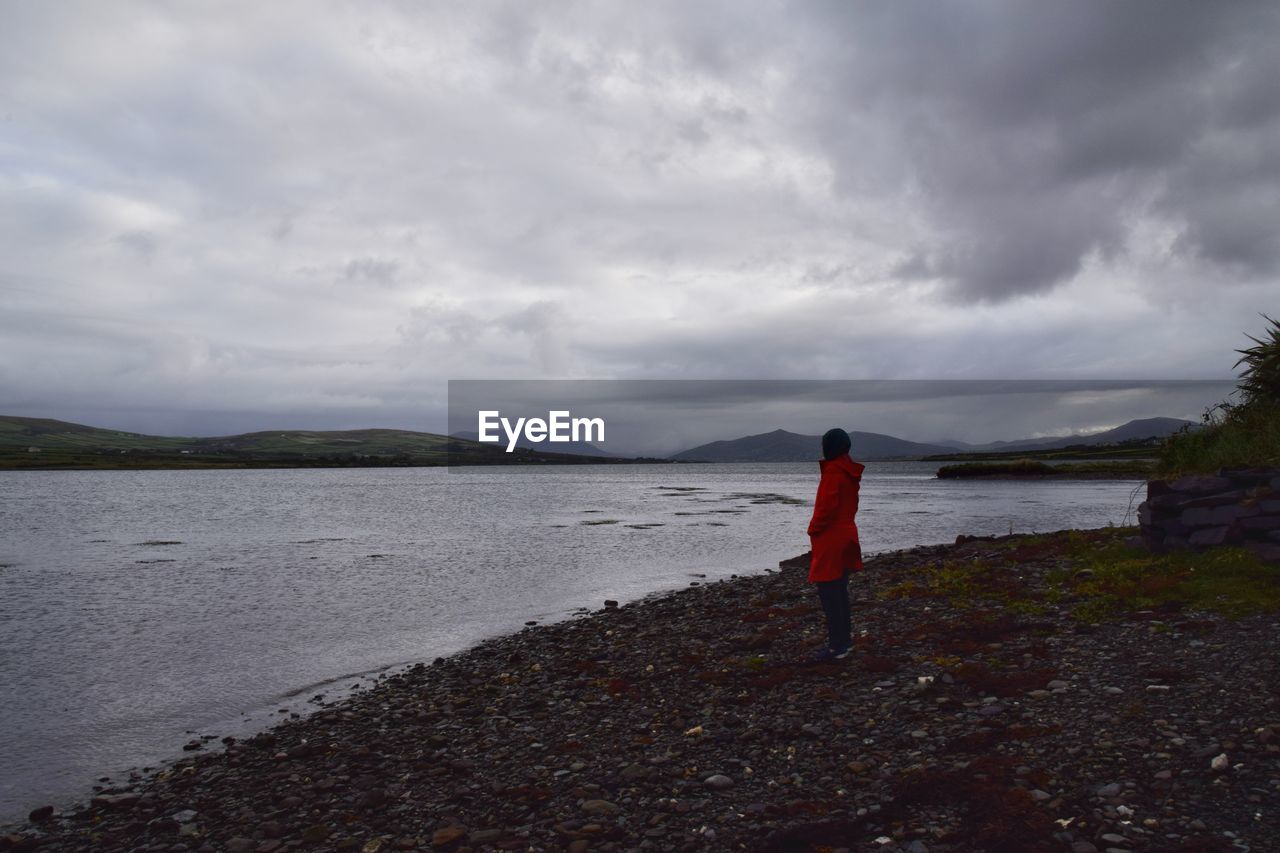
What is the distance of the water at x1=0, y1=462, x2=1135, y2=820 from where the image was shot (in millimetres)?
14922

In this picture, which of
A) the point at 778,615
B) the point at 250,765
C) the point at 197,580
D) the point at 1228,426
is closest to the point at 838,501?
the point at 778,615

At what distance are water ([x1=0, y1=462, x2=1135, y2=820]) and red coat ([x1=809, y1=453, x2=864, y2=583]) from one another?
1044 cm

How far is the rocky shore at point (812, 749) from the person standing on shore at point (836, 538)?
0.67 meters

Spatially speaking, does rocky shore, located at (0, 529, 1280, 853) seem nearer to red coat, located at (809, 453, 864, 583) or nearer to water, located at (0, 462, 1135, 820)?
→ red coat, located at (809, 453, 864, 583)

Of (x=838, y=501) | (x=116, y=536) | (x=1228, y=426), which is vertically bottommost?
(x=116, y=536)

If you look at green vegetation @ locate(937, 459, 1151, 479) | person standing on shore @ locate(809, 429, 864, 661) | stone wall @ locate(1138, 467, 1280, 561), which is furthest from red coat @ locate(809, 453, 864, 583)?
green vegetation @ locate(937, 459, 1151, 479)

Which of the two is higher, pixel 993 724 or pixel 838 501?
pixel 838 501

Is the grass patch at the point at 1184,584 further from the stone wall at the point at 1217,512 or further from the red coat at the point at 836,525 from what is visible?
the red coat at the point at 836,525

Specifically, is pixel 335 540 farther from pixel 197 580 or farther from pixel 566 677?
pixel 566 677

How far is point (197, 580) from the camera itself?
32719 millimetres

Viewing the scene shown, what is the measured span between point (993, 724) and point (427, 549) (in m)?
38.0

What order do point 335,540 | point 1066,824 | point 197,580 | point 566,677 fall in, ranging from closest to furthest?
point 1066,824 < point 566,677 < point 197,580 < point 335,540

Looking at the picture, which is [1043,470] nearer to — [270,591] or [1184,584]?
[1184,584]

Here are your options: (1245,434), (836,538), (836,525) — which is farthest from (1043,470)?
(836,538)
